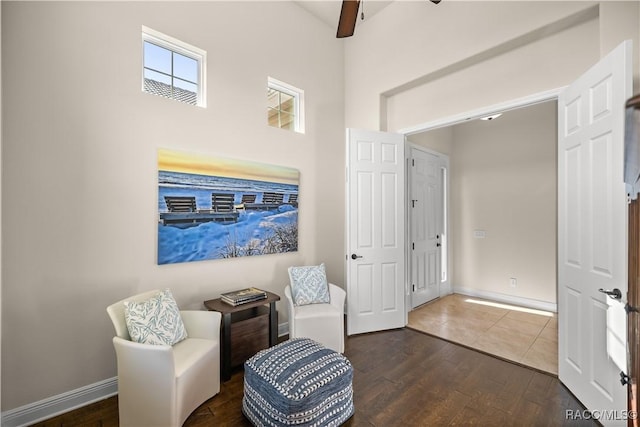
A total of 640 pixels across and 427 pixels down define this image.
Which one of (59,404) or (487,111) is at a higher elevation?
(487,111)

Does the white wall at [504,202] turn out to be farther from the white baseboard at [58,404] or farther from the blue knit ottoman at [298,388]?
the white baseboard at [58,404]

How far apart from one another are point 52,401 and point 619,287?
375 cm

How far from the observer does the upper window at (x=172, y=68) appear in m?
2.51

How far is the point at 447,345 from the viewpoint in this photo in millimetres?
3018

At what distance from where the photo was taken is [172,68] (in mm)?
2646

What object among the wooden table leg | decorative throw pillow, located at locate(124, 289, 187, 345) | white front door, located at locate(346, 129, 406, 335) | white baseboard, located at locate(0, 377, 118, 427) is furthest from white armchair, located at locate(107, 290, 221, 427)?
white front door, located at locate(346, 129, 406, 335)

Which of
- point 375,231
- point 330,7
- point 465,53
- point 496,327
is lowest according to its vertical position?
point 496,327

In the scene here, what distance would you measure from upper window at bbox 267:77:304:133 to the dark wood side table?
2037 mm

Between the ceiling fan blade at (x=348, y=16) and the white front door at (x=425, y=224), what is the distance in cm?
232

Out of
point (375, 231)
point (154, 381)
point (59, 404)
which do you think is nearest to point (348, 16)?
point (375, 231)

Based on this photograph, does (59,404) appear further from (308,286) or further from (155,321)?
(308,286)

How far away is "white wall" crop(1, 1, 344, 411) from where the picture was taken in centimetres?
189

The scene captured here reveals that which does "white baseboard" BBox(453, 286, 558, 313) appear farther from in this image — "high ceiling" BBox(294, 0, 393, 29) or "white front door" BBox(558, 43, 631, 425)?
"high ceiling" BBox(294, 0, 393, 29)

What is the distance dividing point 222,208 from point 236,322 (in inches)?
42.5
